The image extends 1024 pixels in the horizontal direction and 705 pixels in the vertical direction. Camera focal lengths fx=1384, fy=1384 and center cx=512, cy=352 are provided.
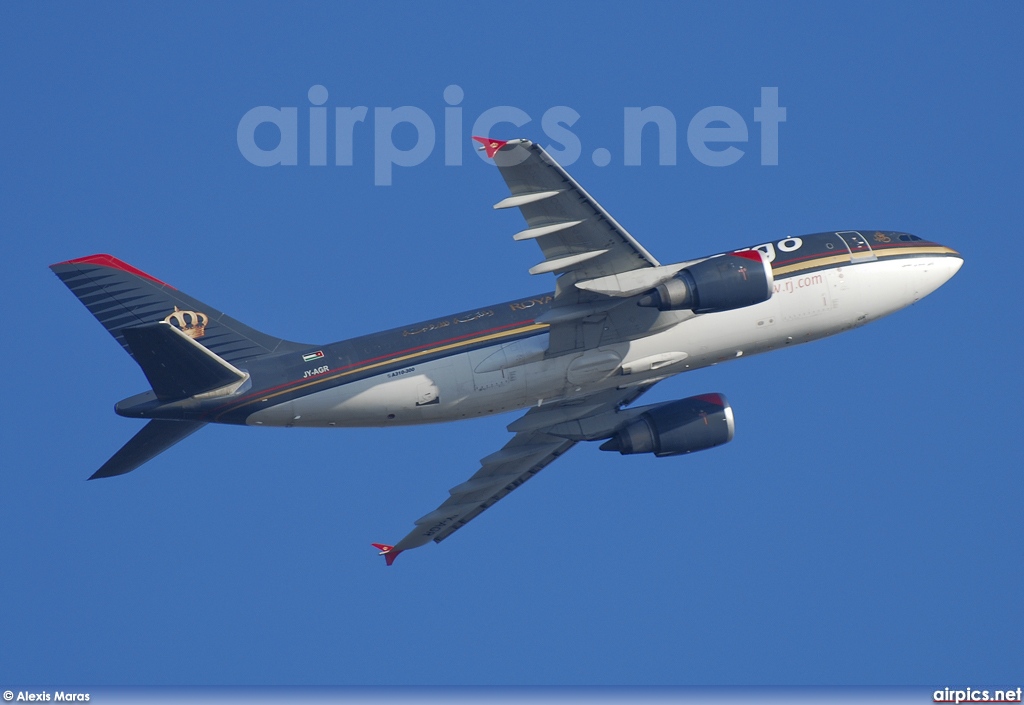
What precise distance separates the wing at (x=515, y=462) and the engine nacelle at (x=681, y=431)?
121cm

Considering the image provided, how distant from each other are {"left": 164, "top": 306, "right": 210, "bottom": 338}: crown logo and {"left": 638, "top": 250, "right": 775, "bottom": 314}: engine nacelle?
15.4m

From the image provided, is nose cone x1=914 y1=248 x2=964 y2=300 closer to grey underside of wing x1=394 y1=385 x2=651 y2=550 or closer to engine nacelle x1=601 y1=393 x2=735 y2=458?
engine nacelle x1=601 y1=393 x2=735 y2=458

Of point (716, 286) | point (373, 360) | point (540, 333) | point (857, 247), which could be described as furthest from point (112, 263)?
point (857, 247)

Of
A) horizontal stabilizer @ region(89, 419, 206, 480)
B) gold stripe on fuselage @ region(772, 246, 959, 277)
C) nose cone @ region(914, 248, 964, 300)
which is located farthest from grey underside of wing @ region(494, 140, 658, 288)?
horizontal stabilizer @ region(89, 419, 206, 480)

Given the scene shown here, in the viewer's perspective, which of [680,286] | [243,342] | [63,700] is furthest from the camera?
[243,342]

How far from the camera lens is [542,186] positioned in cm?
4288

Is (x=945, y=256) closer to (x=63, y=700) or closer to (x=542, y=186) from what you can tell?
(x=542, y=186)

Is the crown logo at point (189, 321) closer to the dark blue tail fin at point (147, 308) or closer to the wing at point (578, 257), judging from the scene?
the dark blue tail fin at point (147, 308)

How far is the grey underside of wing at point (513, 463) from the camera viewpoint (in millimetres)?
52156

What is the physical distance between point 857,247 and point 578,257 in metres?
12.2

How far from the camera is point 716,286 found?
45844 mm

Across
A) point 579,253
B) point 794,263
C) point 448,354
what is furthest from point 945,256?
point 448,354

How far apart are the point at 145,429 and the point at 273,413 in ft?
15.0

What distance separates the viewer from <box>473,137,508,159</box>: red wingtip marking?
134ft
